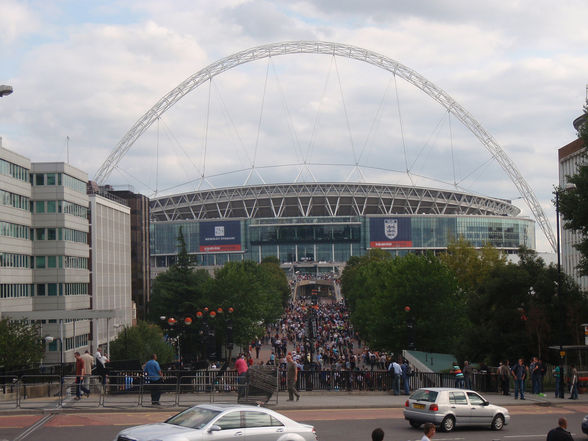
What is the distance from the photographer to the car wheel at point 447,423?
24.3 metres

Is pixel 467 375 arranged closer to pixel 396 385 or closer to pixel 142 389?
pixel 396 385

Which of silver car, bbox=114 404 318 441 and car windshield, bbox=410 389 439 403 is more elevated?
silver car, bbox=114 404 318 441

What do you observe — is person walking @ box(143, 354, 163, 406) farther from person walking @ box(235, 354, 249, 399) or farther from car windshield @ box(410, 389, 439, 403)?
car windshield @ box(410, 389, 439, 403)

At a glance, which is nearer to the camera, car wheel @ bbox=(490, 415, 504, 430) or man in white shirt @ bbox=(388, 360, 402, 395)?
car wheel @ bbox=(490, 415, 504, 430)

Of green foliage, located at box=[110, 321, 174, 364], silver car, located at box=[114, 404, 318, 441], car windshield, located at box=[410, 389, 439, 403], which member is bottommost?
green foliage, located at box=[110, 321, 174, 364]

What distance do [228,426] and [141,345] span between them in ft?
189

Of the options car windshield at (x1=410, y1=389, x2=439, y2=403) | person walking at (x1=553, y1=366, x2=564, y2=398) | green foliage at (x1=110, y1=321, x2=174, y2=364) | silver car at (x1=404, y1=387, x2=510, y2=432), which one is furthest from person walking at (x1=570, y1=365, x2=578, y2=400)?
green foliage at (x1=110, y1=321, x2=174, y2=364)

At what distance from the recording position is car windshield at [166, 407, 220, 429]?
55.9ft

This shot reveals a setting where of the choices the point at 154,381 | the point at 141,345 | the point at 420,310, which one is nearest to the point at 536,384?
the point at 154,381

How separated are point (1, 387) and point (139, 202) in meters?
92.4

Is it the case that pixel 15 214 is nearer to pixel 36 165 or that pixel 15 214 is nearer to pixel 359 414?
pixel 36 165

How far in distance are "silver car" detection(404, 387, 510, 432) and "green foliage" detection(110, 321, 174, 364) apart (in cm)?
4922

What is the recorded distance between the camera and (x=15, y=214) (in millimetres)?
69562

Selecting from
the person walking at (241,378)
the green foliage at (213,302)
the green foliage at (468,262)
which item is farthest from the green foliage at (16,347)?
the green foliage at (468,262)
